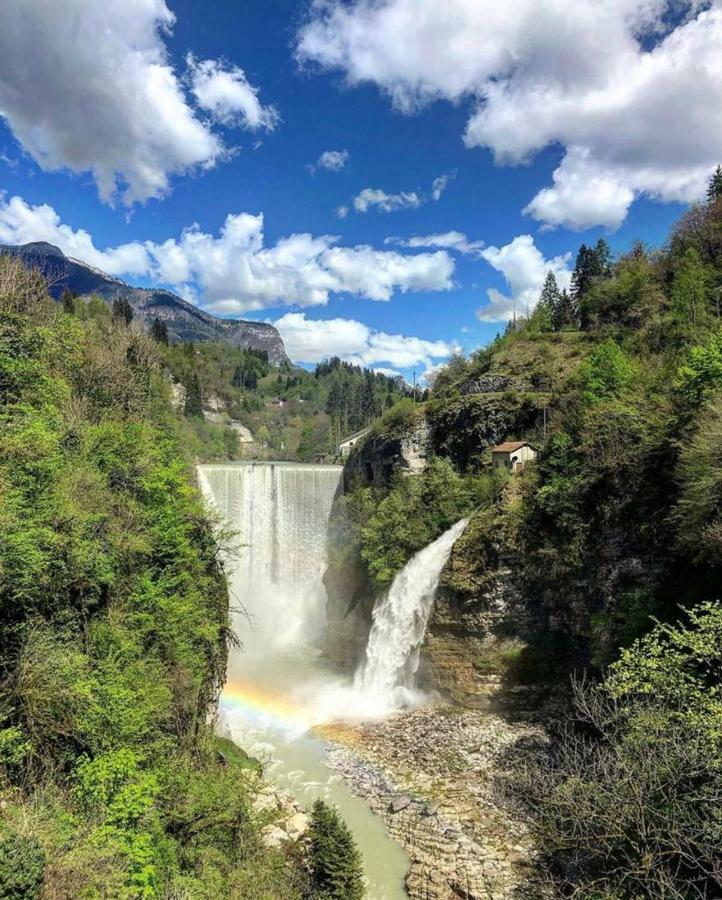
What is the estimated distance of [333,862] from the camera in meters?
11.4

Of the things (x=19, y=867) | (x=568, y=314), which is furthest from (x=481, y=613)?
(x=568, y=314)

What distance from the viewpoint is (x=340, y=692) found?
2541 cm

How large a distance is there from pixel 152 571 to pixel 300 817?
27.6 feet

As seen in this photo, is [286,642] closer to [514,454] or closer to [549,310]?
[514,454]

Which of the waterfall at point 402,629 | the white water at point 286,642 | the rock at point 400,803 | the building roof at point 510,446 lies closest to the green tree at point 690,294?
the building roof at point 510,446

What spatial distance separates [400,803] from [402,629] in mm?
9511

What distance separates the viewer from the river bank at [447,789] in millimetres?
12875

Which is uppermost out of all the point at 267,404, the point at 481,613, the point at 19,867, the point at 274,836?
the point at 267,404

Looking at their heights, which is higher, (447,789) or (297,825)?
(447,789)

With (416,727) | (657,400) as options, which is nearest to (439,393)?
(657,400)

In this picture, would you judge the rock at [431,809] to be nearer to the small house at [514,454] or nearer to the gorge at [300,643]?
the gorge at [300,643]

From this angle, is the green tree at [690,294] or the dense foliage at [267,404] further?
the dense foliage at [267,404]

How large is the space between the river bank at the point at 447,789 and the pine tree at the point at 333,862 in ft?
7.20

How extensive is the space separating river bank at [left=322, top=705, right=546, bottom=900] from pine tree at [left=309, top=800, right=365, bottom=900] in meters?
2.19
